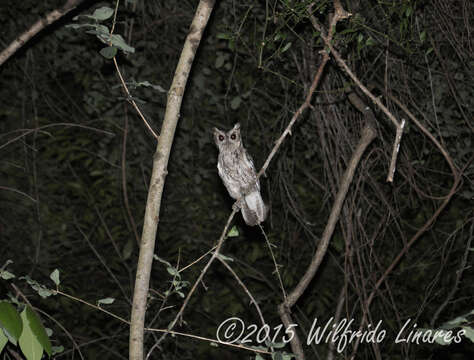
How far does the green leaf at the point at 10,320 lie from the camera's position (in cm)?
87

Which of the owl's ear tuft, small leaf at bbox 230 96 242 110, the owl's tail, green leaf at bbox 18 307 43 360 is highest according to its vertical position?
small leaf at bbox 230 96 242 110

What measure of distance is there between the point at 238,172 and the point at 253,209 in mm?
291

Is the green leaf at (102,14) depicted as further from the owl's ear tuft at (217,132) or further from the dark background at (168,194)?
the owl's ear tuft at (217,132)

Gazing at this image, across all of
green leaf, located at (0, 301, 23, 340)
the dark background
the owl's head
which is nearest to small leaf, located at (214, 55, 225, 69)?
the dark background

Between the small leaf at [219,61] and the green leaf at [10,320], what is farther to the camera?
the small leaf at [219,61]

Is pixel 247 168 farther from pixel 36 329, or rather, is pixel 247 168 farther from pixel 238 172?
pixel 36 329

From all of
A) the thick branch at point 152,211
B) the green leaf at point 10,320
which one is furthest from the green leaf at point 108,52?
the green leaf at point 10,320

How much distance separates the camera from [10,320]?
88 centimetres

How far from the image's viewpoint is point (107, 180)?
3.02 m

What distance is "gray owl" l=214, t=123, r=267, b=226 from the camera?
2.70 m

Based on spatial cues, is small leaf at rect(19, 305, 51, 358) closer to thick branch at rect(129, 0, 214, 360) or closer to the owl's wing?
thick branch at rect(129, 0, 214, 360)

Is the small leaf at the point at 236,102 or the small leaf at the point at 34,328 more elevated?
the small leaf at the point at 236,102

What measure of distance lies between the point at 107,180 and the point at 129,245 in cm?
43

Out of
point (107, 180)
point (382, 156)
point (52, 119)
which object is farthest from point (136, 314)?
point (52, 119)
